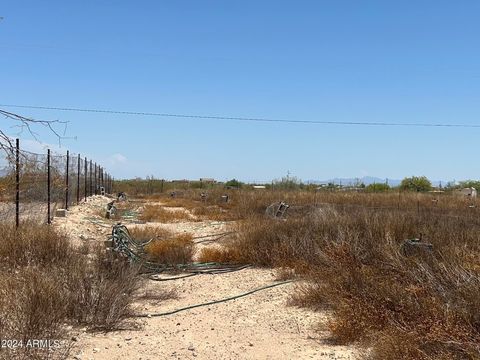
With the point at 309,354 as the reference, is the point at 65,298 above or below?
above

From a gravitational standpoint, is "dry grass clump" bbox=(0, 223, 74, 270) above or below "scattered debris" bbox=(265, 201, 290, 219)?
below

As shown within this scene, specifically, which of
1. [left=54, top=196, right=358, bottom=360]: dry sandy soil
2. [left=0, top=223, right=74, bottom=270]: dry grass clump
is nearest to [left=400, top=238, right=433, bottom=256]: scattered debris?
[left=54, top=196, right=358, bottom=360]: dry sandy soil

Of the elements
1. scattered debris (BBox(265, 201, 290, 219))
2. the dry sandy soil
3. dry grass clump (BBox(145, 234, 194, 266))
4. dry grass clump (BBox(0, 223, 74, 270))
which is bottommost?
the dry sandy soil

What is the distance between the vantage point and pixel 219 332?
7730 mm

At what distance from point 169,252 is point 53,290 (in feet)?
22.5

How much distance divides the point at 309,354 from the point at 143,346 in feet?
6.76

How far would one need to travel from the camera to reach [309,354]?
6.61m

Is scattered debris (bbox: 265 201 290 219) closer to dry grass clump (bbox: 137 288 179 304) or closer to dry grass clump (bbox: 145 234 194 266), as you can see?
dry grass clump (bbox: 145 234 194 266)

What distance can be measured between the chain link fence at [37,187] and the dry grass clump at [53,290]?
48.5 inches

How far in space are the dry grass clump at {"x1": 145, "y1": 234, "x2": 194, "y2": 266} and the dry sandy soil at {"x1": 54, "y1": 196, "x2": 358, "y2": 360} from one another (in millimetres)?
1904

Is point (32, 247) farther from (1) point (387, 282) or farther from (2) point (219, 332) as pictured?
(1) point (387, 282)

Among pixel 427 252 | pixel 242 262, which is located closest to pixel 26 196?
pixel 242 262

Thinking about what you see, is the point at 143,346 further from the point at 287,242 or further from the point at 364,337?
the point at 287,242

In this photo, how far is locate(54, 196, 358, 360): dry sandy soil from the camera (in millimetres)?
6551
